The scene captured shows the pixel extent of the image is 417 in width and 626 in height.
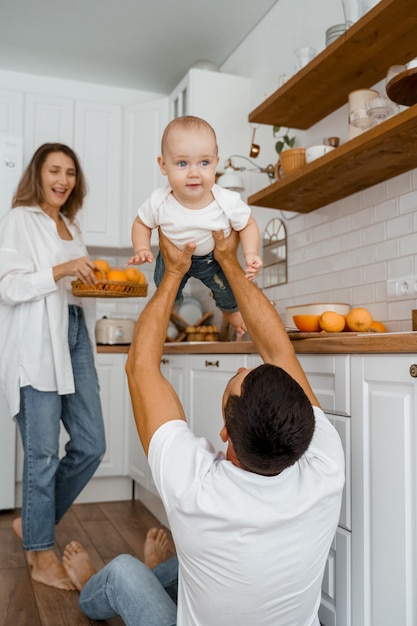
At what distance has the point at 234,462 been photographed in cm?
116

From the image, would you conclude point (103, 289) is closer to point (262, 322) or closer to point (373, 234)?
point (262, 322)

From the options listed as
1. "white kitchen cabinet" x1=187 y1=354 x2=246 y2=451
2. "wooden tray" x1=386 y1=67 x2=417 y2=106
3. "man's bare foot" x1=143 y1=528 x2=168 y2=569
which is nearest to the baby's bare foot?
"man's bare foot" x1=143 y1=528 x2=168 y2=569

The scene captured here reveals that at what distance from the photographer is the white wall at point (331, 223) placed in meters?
2.30

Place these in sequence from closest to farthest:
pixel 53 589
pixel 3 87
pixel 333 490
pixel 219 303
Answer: pixel 333 490
pixel 219 303
pixel 53 589
pixel 3 87

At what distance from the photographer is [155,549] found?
222 cm

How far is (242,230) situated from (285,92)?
3.58ft

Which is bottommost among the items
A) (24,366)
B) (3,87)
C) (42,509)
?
(42,509)

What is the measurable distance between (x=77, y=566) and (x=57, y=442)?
45cm

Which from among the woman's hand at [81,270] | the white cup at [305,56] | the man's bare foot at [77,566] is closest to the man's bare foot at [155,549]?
the man's bare foot at [77,566]

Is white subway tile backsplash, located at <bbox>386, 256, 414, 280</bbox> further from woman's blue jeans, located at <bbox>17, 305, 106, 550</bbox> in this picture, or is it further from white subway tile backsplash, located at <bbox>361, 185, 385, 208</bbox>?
woman's blue jeans, located at <bbox>17, 305, 106, 550</bbox>

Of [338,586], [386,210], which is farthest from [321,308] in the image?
[338,586]

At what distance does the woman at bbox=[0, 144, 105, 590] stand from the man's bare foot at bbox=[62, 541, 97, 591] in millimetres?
56

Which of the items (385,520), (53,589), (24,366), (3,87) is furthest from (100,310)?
(385,520)

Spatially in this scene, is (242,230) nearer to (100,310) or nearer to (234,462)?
(234,462)
